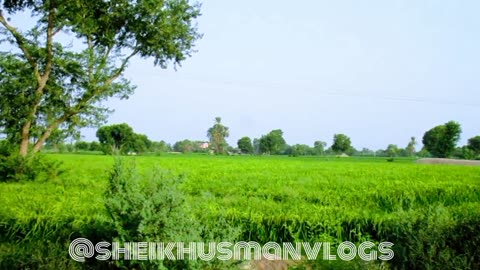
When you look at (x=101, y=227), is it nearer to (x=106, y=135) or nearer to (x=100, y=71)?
(x=100, y=71)

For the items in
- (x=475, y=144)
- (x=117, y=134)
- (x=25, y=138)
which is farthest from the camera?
(x=475, y=144)

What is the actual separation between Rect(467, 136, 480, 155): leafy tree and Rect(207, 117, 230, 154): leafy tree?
174ft

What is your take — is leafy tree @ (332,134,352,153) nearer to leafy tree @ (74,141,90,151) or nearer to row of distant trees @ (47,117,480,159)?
row of distant trees @ (47,117,480,159)

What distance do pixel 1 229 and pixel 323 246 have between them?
500cm

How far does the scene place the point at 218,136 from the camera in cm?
9906

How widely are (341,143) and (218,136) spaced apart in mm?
28882

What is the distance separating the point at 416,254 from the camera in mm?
5199

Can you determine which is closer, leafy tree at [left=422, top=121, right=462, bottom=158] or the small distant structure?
leafy tree at [left=422, top=121, right=462, bottom=158]

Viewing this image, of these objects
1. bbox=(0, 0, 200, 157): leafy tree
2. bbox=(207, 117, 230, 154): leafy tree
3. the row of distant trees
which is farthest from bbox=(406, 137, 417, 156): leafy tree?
bbox=(0, 0, 200, 157): leafy tree

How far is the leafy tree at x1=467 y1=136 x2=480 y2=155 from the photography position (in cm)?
9569

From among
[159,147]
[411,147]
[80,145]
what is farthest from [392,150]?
[80,145]

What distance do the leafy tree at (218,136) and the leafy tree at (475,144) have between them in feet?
174

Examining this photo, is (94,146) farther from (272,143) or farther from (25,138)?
(25,138)

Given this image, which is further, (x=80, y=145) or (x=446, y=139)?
(x=446, y=139)
